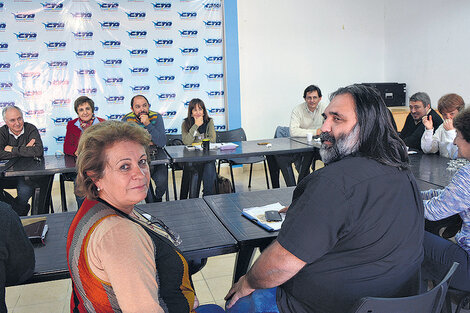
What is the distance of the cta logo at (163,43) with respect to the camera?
19.1 ft

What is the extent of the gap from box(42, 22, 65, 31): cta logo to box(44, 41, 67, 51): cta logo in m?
0.17

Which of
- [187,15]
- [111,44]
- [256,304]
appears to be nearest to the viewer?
[256,304]

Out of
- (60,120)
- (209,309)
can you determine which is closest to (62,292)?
(209,309)

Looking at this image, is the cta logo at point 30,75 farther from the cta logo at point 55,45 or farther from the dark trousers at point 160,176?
the dark trousers at point 160,176

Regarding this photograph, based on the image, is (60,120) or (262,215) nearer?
(262,215)

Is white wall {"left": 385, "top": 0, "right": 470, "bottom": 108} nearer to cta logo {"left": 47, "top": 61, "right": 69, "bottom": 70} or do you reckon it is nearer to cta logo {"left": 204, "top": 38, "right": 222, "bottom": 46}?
cta logo {"left": 204, "top": 38, "right": 222, "bottom": 46}

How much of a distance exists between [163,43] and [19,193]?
306 cm

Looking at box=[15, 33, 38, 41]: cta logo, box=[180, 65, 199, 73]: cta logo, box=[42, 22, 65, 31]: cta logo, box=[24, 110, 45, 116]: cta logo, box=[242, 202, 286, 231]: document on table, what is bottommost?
box=[242, 202, 286, 231]: document on table

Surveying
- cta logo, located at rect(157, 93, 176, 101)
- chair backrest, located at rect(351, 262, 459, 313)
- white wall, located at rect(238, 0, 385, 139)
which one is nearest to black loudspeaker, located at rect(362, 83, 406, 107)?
white wall, located at rect(238, 0, 385, 139)

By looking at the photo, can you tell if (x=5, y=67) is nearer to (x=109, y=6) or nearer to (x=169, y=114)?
(x=109, y=6)

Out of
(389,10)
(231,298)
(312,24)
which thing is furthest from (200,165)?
(389,10)

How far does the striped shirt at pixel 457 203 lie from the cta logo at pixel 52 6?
5.30 meters

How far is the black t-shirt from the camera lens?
119 cm

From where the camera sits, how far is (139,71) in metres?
5.80
